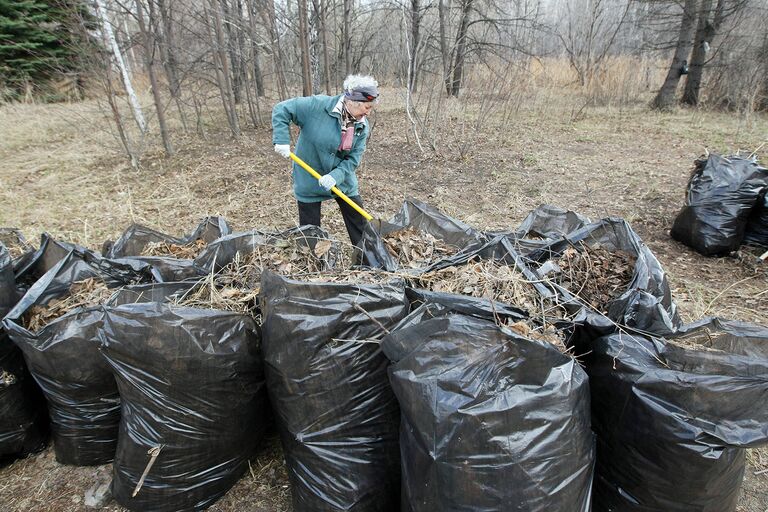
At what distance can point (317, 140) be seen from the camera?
278 cm

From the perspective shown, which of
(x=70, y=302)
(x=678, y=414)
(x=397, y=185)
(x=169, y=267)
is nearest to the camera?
(x=678, y=414)

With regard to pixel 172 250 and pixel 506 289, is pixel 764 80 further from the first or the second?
pixel 172 250

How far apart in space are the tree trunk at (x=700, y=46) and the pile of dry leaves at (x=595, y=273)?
10.8 meters

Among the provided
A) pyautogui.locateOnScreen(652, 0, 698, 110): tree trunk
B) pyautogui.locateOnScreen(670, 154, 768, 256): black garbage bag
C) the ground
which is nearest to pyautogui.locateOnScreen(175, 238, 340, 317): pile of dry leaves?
the ground

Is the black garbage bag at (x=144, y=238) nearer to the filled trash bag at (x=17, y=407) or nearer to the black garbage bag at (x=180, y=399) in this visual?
the filled trash bag at (x=17, y=407)

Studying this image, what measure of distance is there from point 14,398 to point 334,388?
1452 mm

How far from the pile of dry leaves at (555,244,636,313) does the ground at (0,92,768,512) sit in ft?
2.57

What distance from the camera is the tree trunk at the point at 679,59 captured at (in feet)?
32.2

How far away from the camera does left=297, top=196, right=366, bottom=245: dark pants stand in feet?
9.89

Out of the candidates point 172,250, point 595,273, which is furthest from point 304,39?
point 595,273

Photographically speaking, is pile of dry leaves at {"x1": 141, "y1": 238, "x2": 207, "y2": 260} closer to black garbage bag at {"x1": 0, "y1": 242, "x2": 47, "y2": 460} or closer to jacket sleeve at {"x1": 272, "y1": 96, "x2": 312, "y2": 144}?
black garbage bag at {"x1": 0, "y1": 242, "x2": 47, "y2": 460}

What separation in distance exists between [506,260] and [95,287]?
1809 millimetres

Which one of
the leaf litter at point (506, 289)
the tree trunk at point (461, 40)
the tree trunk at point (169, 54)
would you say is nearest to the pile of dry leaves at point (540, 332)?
the leaf litter at point (506, 289)

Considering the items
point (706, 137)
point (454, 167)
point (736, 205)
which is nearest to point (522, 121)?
point (706, 137)
